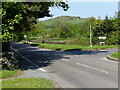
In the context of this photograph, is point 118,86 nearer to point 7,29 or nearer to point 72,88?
point 72,88

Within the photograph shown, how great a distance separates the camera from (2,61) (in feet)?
56.4

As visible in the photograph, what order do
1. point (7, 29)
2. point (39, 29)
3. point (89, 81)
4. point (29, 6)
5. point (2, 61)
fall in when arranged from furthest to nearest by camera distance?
point (39, 29) → point (29, 6) → point (2, 61) → point (7, 29) → point (89, 81)

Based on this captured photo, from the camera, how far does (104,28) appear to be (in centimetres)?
5703

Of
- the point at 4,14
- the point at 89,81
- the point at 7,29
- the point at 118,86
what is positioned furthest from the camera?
the point at 7,29

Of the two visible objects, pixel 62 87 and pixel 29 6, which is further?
pixel 29 6

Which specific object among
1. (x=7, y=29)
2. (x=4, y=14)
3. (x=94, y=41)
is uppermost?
(x=4, y=14)

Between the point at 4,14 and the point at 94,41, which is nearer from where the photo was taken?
the point at 4,14

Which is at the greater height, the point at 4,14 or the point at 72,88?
the point at 4,14

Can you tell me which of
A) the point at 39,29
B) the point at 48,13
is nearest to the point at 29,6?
the point at 48,13

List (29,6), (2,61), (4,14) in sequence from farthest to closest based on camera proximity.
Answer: (29,6) → (2,61) → (4,14)

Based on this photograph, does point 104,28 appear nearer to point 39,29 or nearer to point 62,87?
point 39,29

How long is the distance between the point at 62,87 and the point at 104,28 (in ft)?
159

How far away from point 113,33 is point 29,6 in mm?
39271

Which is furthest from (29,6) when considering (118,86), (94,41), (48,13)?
(94,41)
